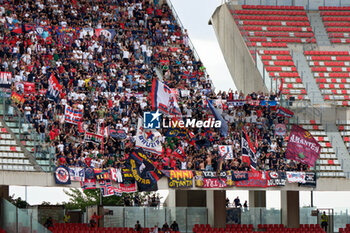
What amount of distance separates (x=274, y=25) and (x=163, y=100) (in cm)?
1372

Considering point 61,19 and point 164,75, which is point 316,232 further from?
point 61,19

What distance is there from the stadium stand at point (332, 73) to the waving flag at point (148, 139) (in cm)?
1123

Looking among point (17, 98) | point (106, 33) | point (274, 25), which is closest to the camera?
point (17, 98)

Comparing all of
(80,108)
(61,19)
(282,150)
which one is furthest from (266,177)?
(61,19)

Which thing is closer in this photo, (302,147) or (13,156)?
(13,156)

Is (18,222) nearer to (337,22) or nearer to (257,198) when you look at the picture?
(257,198)

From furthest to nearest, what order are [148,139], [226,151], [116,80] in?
[116,80]
[226,151]
[148,139]

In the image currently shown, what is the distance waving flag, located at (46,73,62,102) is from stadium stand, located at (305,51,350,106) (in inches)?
537

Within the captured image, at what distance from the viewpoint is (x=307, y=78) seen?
4950 cm

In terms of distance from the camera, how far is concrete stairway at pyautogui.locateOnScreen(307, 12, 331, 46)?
53125 mm

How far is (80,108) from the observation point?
136 feet

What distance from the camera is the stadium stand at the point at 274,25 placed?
5262 cm

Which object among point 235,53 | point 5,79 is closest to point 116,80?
point 5,79

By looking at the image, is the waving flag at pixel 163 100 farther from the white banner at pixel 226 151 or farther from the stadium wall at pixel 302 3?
the stadium wall at pixel 302 3
